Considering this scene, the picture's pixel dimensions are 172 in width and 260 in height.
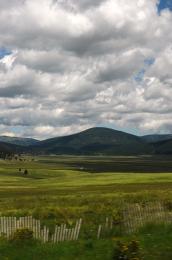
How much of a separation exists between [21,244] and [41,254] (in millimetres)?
2412

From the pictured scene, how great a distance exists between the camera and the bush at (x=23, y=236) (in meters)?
23.4

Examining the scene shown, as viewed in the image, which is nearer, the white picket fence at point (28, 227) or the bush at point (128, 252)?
the bush at point (128, 252)

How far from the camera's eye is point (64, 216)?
4147cm

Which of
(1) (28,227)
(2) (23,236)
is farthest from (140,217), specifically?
(2) (23,236)

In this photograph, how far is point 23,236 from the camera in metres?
23.5

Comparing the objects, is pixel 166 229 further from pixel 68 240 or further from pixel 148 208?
pixel 68 240

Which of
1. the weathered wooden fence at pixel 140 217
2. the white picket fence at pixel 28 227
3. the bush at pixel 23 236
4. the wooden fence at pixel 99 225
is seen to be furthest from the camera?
the weathered wooden fence at pixel 140 217

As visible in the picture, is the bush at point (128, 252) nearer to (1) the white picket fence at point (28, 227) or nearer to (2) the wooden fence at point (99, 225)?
(2) the wooden fence at point (99, 225)

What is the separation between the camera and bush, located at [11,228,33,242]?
23.4 metres

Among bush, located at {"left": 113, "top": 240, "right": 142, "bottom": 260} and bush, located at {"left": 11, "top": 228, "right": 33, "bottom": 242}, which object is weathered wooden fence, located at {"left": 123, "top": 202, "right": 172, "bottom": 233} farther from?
bush, located at {"left": 113, "top": 240, "right": 142, "bottom": 260}

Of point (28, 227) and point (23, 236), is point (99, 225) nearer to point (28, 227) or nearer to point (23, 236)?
point (28, 227)

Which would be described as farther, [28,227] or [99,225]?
[99,225]

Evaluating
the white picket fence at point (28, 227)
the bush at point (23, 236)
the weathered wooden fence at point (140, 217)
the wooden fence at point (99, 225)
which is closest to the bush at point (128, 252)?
the wooden fence at point (99, 225)

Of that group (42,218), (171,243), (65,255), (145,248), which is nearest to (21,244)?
(65,255)
